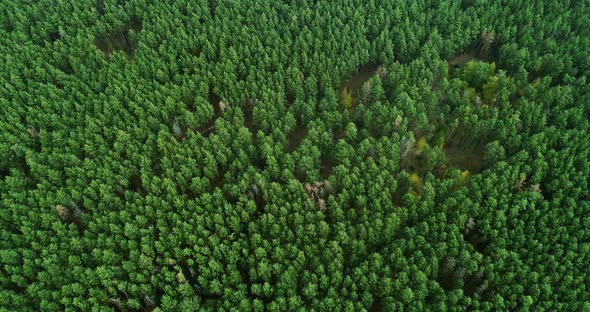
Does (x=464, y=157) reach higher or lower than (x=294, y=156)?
lower

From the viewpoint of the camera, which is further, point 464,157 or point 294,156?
point 464,157

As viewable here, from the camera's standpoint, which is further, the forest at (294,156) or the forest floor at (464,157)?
the forest floor at (464,157)

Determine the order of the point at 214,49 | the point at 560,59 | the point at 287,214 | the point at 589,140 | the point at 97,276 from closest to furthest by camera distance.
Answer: the point at 97,276 → the point at 287,214 → the point at 589,140 → the point at 560,59 → the point at 214,49

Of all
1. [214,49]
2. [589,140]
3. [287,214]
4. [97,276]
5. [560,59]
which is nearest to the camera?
[97,276]

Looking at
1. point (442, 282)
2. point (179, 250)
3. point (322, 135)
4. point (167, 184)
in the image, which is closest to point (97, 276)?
point (179, 250)

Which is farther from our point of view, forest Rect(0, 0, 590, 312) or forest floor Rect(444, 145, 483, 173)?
forest floor Rect(444, 145, 483, 173)

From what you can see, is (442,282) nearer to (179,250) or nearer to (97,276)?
(179,250)

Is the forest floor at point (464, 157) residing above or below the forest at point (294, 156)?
below

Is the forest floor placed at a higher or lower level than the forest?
lower
